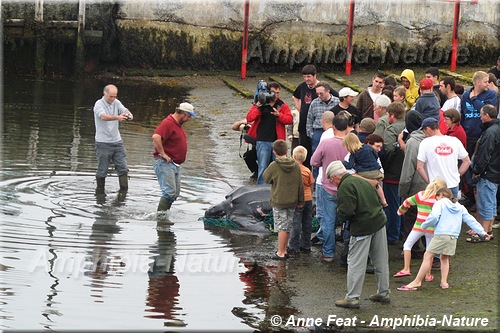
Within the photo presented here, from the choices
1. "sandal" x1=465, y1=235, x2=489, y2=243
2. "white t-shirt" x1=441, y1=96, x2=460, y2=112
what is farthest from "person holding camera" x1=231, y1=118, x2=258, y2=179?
"sandal" x1=465, y1=235, x2=489, y2=243

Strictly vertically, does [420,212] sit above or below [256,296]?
above

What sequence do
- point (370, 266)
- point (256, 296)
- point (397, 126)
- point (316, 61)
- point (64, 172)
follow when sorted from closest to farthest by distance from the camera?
point (256, 296) → point (370, 266) → point (397, 126) → point (64, 172) → point (316, 61)

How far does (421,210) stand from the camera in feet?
39.3

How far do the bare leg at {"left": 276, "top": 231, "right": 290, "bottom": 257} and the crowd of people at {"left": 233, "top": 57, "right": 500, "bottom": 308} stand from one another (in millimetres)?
12

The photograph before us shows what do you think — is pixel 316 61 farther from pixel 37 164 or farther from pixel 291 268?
pixel 291 268

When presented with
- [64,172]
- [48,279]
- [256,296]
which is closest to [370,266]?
[256,296]

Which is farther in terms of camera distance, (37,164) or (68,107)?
(68,107)

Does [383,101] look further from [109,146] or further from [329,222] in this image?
[109,146]

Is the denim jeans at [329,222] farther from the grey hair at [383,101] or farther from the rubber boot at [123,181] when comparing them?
the rubber boot at [123,181]

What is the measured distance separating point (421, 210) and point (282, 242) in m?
1.78

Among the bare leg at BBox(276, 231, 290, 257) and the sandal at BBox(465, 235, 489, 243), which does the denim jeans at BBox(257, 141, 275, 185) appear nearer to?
the bare leg at BBox(276, 231, 290, 257)

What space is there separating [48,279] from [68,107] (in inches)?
503

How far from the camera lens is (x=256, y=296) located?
11.4 meters

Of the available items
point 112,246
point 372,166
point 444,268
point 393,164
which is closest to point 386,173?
point 393,164
